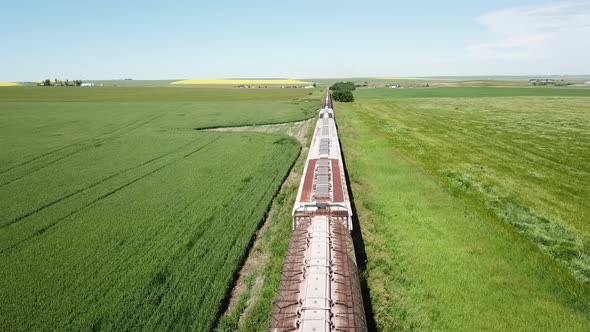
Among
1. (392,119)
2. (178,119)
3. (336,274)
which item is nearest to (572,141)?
(392,119)

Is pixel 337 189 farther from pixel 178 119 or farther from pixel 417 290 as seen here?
pixel 178 119

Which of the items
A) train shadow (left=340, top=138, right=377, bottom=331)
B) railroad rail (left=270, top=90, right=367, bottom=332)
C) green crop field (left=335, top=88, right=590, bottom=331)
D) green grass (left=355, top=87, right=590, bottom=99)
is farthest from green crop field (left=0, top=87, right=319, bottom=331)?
green grass (left=355, top=87, right=590, bottom=99)

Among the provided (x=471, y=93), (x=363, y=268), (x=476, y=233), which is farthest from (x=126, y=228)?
(x=471, y=93)

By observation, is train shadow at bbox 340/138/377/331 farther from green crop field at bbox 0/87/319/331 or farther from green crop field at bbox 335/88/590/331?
green crop field at bbox 0/87/319/331

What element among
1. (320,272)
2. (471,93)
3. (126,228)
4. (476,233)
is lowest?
(476,233)

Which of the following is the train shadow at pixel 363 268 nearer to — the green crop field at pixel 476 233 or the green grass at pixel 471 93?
the green crop field at pixel 476 233

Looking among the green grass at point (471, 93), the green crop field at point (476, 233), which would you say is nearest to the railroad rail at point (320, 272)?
the green crop field at point (476, 233)

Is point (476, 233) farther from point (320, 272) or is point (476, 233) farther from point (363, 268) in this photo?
point (320, 272)
